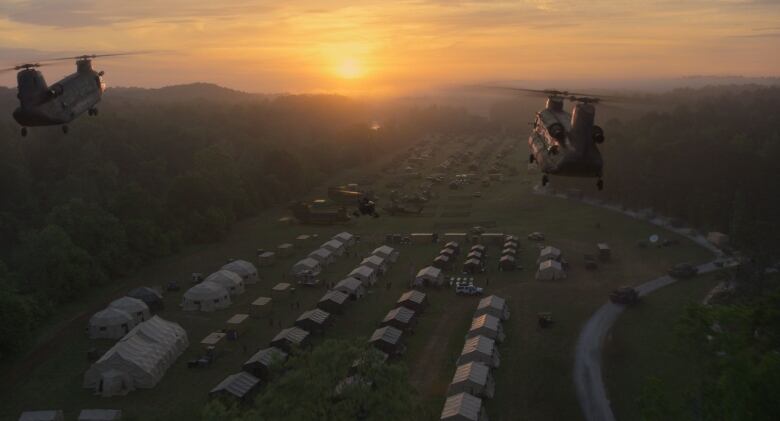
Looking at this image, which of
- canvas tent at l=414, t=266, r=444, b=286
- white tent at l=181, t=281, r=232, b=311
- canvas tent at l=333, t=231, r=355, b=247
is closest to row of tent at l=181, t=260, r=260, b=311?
white tent at l=181, t=281, r=232, b=311

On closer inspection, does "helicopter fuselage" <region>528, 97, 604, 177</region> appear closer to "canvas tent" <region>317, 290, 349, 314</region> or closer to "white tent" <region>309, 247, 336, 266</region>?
"canvas tent" <region>317, 290, 349, 314</region>

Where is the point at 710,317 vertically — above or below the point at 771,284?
above

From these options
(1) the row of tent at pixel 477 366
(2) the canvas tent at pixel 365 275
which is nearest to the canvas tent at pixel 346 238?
(2) the canvas tent at pixel 365 275

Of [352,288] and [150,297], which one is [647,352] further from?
[150,297]

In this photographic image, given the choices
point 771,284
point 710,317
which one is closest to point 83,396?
point 710,317

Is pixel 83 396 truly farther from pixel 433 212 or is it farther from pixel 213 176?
pixel 433 212

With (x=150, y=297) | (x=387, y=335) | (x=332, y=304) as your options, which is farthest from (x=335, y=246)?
(x=387, y=335)
